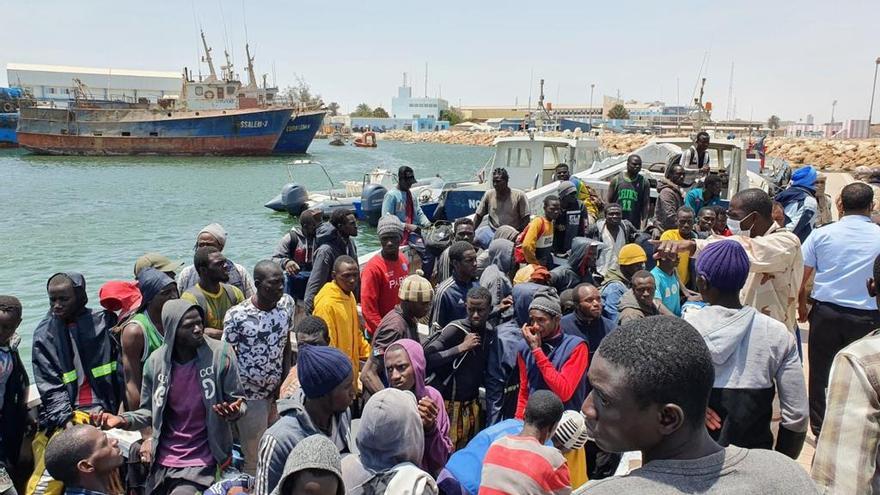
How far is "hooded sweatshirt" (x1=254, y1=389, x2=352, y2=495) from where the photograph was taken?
2.71 metres

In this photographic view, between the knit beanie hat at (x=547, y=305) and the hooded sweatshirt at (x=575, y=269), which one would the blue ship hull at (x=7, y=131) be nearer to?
the hooded sweatshirt at (x=575, y=269)

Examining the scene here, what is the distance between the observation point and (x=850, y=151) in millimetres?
43375

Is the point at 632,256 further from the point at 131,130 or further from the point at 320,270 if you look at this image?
the point at 131,130

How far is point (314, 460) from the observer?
2322 millimetres

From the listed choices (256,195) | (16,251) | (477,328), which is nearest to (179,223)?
(16,251)

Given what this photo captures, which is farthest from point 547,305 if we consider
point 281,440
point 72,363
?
point 72,363

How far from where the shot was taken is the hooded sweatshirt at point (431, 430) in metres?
3.12

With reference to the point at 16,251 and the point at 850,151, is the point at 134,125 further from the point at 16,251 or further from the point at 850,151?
the point at 850,151

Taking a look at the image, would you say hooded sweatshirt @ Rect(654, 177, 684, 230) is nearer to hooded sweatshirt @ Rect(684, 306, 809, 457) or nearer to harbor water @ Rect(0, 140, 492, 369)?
hooded sweatshirt @ Rect(684, 306, 809, 457)

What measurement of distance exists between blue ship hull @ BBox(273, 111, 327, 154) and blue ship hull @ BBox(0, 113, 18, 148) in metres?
26.8

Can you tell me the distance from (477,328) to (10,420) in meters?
2.92

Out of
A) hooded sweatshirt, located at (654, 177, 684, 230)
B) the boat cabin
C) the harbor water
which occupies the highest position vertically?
the boat cabin

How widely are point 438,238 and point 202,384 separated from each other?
14.6 feet

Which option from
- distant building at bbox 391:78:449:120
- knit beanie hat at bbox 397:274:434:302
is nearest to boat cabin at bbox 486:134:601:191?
knit beanie hat at bbox 397:274:434:302
